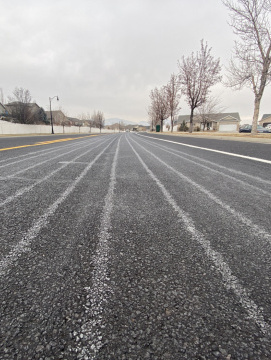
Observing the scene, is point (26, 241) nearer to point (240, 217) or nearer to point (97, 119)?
point (240, 217)

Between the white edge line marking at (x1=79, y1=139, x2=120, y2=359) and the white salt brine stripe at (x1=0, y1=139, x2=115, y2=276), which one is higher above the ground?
the white salt brine stripe at (x1=0, y1=139, x2=115, y2=276)

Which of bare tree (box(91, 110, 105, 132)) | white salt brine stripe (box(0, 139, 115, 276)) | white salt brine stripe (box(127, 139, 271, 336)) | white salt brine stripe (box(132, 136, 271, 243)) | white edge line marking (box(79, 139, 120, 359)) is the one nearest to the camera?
white edge line marking (box(79, 139, 120, 359))

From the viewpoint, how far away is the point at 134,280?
3.37 ft

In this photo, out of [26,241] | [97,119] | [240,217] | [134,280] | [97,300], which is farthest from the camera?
[97,119]

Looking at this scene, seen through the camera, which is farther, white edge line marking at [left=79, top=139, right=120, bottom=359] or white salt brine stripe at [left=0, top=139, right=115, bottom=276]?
white salt brine stripe at [left=0, top=139, right=115, bottom=276]

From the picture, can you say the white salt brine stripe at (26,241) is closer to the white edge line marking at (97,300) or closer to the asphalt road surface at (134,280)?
the asphalt road surface at (134,280)

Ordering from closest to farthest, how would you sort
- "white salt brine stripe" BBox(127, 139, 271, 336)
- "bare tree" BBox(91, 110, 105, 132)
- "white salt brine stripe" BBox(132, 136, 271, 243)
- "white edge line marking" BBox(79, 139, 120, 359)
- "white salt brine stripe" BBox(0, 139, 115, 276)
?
"white edge line marking" BBox(79, 139, 120, 359) < "white salt brine stripe" BBox(127, 139, 271, 336) < "white salt brine stripe" BBox(0, 139, 115, 276) < "white salt brine stripe" BBox(132, 136, 271, 243) < "bare tree" BBox(91, 110, 105, 132)

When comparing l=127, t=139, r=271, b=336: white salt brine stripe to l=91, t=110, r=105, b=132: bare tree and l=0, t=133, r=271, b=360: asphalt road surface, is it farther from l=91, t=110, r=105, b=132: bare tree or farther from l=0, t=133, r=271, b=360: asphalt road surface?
l=91, t=110, r=105, b=132: bare tree

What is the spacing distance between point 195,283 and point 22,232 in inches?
53.3

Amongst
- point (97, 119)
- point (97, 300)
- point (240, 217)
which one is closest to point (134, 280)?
point (97, 300)

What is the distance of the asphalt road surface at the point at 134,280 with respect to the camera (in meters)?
0.71

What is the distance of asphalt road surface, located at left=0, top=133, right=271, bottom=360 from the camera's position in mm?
711

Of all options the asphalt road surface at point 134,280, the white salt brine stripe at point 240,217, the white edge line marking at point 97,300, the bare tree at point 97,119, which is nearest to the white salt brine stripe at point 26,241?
the asphalt road surface at point 134,280

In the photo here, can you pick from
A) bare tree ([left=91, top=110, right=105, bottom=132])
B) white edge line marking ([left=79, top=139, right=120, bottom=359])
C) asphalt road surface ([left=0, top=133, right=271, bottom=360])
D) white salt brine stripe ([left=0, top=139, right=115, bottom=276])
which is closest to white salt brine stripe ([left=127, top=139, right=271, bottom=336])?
asphalt road surface ([left=0, top=133, right=271, bottom=360])
